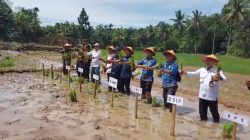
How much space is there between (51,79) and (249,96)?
8115 mm

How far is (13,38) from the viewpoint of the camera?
5978cm

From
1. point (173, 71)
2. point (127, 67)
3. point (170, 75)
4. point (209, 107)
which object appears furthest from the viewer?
point (127, 67)

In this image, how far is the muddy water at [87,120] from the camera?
7.59 metres

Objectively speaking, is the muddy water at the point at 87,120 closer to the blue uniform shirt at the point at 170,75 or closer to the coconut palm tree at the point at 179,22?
the blue uniform shirt at the point at 170,75

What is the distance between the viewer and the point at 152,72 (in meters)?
11.3

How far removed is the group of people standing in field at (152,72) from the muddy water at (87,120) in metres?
0.49

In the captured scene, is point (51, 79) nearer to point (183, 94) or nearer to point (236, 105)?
point (183, 94)

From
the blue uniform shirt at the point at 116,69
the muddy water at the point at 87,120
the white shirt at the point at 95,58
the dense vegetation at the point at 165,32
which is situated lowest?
Answer: the muddy water at the point at 87,120

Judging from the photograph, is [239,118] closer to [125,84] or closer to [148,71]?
[148,71]

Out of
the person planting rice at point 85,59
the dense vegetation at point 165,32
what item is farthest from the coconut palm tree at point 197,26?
the person planting rice at point 85,59

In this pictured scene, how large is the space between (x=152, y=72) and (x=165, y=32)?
76.1 m

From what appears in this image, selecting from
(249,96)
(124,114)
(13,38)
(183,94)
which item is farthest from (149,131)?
(13,38)

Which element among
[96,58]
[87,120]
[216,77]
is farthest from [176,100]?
[96,58]

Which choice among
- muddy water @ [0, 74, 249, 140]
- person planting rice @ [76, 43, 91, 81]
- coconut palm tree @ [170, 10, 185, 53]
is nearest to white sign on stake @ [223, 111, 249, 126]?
muddy water @ [0, 74, 249, 140]
